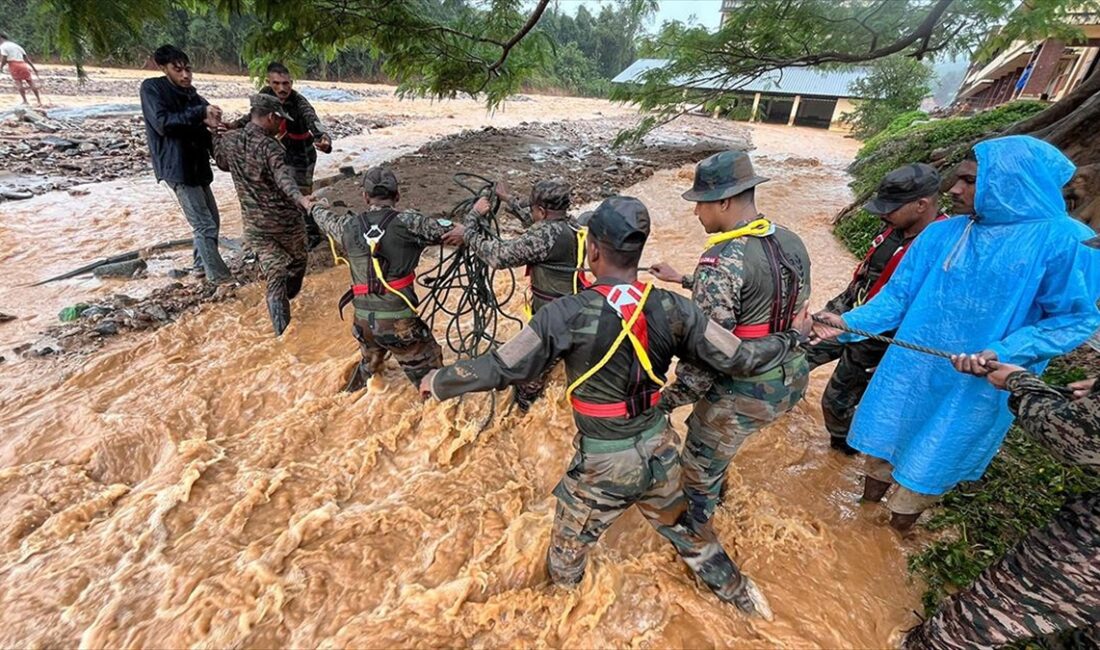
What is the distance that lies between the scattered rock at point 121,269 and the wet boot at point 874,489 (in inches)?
291

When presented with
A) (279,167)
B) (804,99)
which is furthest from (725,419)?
(804,99)

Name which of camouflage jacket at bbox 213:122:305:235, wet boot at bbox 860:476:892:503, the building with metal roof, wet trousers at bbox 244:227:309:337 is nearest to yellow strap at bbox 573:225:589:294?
wet boot at bbox 860:476:892:503

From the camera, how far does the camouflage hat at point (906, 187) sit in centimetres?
286

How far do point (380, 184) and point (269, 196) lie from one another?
5.59 feet

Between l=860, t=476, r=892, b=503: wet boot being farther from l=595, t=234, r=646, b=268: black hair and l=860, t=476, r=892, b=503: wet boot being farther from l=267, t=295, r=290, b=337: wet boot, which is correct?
l=267, t=295, r=290, b=337: wet boot

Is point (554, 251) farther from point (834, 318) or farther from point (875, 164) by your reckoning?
point (875, 164)

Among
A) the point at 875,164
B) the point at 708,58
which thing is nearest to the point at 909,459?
the point at 708,58

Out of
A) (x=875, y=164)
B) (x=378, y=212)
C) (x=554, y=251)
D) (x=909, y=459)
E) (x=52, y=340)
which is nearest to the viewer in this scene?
(x=909, y=459)

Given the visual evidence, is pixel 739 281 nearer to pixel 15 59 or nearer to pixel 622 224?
pixel 622 224

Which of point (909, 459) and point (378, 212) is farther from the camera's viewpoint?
point (378, 212)

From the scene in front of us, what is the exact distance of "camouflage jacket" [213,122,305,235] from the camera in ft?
14.3

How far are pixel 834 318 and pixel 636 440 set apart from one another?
1375 mm

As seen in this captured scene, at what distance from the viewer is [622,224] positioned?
1.87 meters

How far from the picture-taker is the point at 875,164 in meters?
11.9
